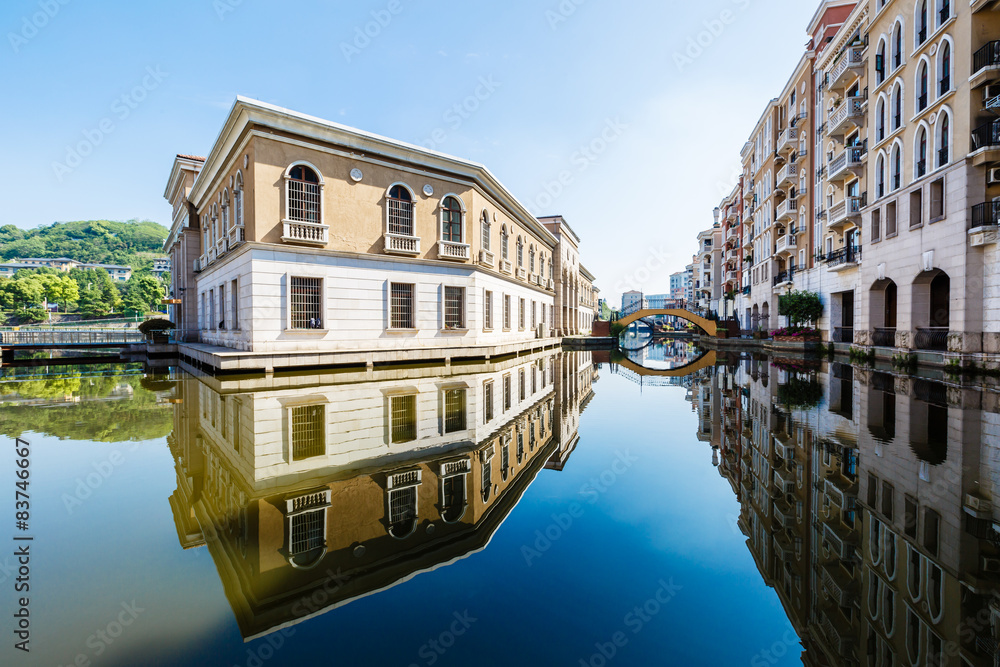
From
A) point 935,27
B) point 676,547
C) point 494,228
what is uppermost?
point 935,27

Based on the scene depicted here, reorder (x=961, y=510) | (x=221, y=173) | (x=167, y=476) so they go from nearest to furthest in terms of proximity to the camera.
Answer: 1. (x=961, y=510)
2. (x=167, y=476)
3. (x=221, y=173)

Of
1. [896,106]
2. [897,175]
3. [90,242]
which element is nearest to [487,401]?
[897,175]

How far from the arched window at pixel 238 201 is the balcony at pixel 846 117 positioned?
27728 mm

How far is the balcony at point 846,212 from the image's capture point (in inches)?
890

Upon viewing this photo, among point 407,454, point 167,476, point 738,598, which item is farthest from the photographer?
point 407,454

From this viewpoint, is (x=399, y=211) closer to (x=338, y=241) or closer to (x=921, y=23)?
(x=338, y=241)

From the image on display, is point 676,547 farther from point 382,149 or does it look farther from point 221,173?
point 221,173

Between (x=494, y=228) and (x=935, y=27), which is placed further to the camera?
(x=494, y=228)

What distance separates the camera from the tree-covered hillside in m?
127

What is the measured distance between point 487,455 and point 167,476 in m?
3.11

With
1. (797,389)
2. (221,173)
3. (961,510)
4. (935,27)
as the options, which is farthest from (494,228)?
(961,510)

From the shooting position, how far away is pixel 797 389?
10.6 m

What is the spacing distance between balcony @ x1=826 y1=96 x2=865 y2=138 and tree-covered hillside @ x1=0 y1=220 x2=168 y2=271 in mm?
158300

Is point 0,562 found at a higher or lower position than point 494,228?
lower
